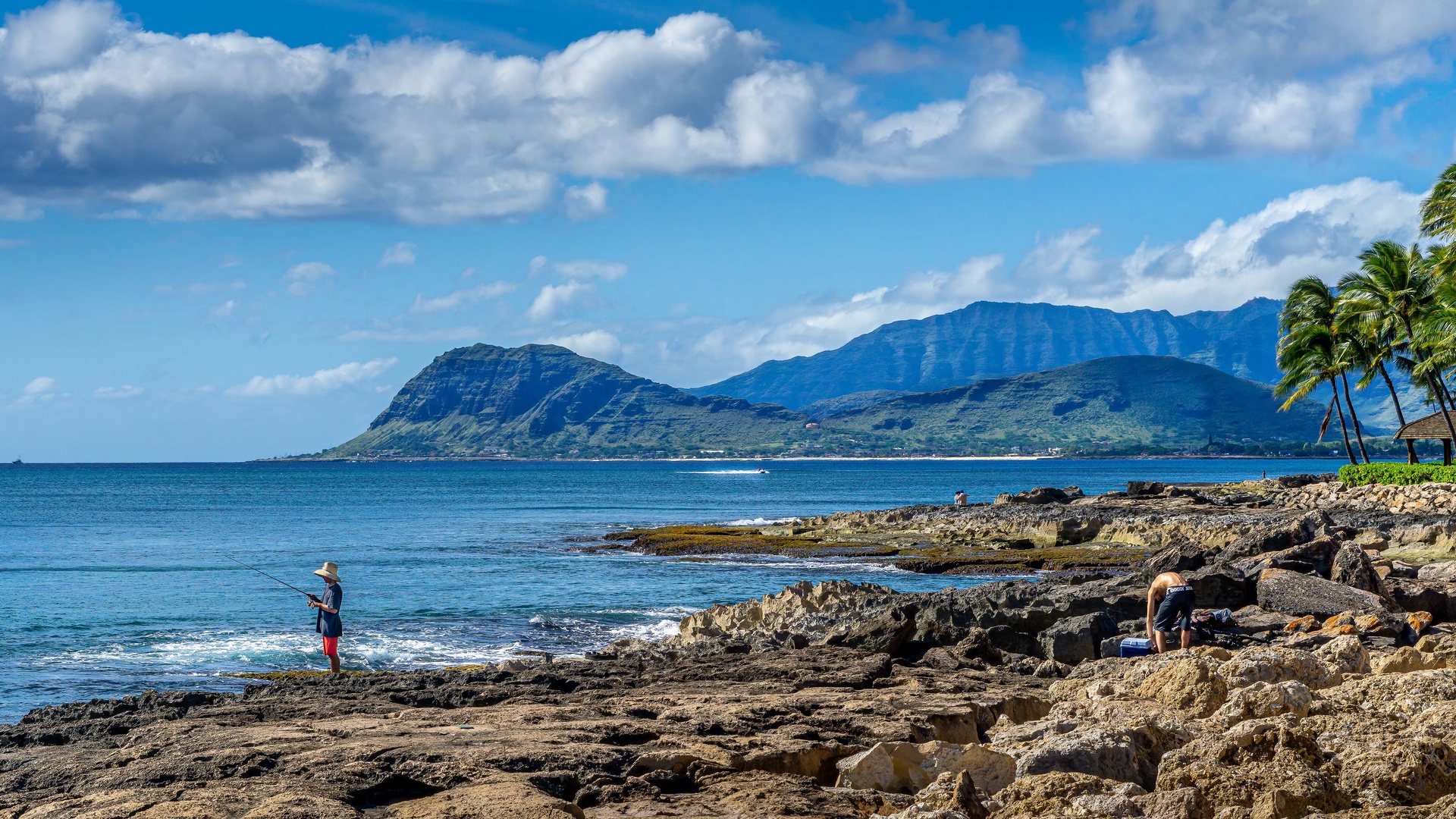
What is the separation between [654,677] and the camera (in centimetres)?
1437

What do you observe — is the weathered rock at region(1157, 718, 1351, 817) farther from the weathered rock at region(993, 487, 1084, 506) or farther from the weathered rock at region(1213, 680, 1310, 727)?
the weathered rock at region(993, 487, 1084, 506)

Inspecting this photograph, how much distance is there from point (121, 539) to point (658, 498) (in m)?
46.5

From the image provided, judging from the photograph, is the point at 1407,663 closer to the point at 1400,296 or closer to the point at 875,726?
the point at 875,726

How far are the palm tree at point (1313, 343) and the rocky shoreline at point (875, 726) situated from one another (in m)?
41.8

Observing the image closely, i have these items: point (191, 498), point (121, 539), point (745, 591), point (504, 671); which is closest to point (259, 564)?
point (121, 539)

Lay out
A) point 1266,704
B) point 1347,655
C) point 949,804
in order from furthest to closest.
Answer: point 1347,655 → point 1266,704 → point 949,804

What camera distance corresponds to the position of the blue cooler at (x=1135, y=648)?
1438 centimetres

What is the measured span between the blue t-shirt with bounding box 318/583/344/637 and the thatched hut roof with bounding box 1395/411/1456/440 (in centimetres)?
4788

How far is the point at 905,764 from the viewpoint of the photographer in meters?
8.43

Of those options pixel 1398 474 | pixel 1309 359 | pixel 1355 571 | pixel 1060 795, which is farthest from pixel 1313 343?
pixel 1060 795

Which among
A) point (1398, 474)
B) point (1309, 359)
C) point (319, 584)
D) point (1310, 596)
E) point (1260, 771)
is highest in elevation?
point (1309, 359)

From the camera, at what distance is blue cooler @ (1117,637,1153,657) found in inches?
566

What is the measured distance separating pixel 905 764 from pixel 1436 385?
50788 millimetres

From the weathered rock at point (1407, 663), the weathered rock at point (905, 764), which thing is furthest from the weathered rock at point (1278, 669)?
the weathered rock at point (905, 764)
